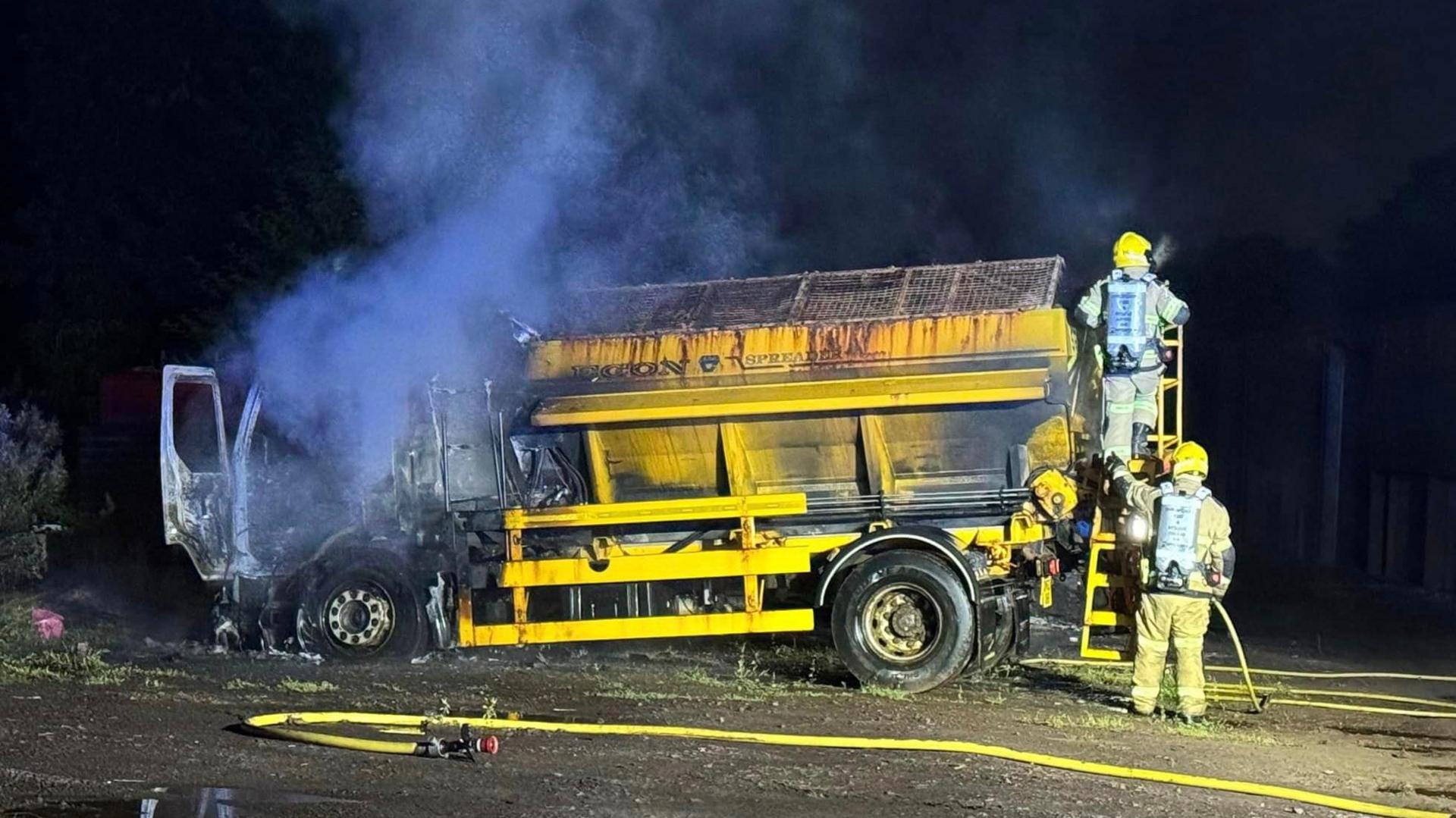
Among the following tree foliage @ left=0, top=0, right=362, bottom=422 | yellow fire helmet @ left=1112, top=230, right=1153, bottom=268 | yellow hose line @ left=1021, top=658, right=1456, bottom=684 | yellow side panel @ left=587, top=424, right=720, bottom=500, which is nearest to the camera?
yellow fire helmet @ left=1112, top=230, right=1153, bottom=268

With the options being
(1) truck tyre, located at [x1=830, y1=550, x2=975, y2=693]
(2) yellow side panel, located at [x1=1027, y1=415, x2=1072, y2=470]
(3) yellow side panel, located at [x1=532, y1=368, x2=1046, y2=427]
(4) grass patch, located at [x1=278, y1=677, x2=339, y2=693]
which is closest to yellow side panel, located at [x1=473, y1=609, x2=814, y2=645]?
(1) truck tyre, located at [x1=830, y1=550, x2=975, y2=693]

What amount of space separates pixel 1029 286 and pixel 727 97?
9.01m

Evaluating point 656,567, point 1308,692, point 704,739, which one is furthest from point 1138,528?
point 656,567

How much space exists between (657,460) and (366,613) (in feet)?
7.83

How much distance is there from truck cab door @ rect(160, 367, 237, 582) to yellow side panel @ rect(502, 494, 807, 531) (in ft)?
8.25

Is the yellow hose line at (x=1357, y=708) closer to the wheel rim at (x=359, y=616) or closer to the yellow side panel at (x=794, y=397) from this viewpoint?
the yellow side panel at (x=794, y=397)

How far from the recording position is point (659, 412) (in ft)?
33.7

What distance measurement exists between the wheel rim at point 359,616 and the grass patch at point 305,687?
1.04m

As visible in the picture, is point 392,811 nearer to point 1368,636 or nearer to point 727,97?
point 1368,636

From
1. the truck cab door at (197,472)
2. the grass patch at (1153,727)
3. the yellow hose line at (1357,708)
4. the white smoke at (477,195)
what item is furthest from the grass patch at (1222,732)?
the truck cab door at (197,472)

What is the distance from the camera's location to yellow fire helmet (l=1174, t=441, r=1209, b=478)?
9.01 metres

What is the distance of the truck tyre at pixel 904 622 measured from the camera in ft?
31.2

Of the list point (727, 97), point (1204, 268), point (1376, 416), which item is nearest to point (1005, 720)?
point (727, 97)

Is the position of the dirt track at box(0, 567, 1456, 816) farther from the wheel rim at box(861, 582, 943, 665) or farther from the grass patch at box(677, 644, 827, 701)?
the wheel rim at box(861, 582, 943, 665)
